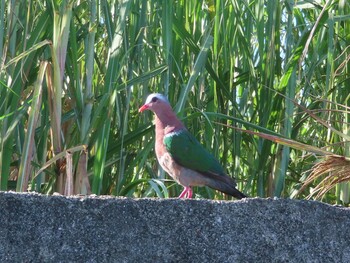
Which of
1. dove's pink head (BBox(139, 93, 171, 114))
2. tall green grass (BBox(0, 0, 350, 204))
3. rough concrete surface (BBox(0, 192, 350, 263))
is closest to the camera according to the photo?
rough concrete surface (BBox(0, 192, 350, 263))

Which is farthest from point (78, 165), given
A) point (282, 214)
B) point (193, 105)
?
point (282, 214)

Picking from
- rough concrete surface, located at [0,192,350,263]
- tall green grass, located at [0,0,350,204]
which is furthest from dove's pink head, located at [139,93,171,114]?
rough concrete surface, located at [0,192,350,263]

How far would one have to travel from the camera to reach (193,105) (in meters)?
3.31

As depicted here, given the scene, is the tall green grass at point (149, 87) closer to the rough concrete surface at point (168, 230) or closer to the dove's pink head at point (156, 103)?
the dove's pink head at point (156, 103)

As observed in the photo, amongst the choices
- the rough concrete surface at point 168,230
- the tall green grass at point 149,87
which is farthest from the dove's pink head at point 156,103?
the rough concrete surface at point 168,230

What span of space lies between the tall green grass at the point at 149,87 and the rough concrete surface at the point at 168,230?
939mm

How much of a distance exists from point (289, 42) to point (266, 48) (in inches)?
3.5

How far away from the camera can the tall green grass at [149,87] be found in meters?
2.70

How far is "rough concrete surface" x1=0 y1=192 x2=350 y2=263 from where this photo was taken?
1.42m

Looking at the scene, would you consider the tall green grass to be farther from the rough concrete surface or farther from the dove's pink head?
the rough concrete surface

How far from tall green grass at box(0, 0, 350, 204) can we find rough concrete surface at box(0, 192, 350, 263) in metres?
0.94

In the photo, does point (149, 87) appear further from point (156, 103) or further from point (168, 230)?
point (168, 230)

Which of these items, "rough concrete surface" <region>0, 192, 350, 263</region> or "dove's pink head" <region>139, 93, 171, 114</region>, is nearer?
"rough concrete surface" <region>0, 192, 350, 263</region>

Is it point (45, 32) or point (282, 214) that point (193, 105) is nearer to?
point (45, 32)
